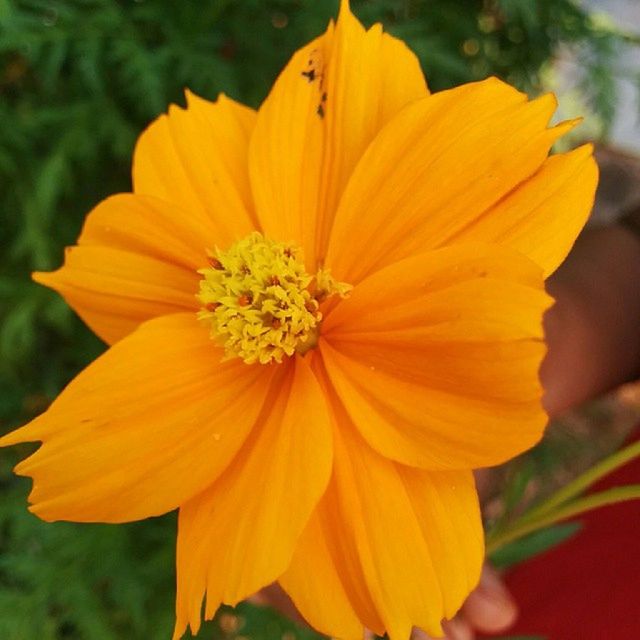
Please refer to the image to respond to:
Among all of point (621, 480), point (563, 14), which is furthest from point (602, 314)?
point (563, 14)

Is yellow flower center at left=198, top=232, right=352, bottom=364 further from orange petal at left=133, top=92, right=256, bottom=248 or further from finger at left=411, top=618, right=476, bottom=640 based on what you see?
finger at left=411, top=618, right=476, bottom=640

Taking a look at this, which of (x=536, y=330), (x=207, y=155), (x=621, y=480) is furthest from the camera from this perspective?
(x=621, y=480)

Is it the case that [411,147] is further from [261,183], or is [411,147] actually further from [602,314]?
[602,314]

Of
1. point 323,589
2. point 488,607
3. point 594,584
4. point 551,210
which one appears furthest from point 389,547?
point 594,584

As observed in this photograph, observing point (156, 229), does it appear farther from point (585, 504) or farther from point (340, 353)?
point (585, 504)

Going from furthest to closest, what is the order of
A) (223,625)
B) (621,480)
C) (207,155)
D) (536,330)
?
(223,625) < (621,480) < (207,155) < (536,330)

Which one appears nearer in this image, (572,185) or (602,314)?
(572,185)
